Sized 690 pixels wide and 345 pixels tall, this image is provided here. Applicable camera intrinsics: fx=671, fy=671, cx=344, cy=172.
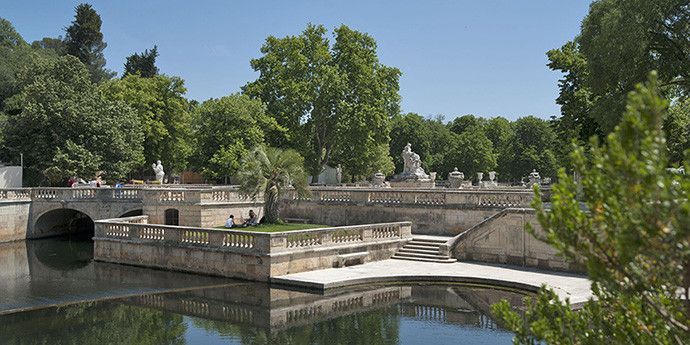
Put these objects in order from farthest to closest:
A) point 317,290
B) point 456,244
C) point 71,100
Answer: point 71,100 → point 456,244 → point 317,290

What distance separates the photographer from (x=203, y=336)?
603 inches

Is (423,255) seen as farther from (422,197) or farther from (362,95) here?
(362,95)

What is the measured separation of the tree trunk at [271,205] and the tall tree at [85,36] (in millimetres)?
48887

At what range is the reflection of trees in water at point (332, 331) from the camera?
14.7m

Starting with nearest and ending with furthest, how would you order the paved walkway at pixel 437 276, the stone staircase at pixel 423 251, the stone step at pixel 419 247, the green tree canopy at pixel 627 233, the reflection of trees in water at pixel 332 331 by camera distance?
the green tree canopy at pixel 627 233 < the reflection of trees in water at pixel 332 331 < the paved walkway at pixel 437 276 < the stone staircase at pixel 423 251 < the stone step at pixel 419 247

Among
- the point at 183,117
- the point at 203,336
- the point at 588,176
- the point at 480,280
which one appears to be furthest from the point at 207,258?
the point at 183,117

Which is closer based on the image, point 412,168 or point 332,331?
point 332,331

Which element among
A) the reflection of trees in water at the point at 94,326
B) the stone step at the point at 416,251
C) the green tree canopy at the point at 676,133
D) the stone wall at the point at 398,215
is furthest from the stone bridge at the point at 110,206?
the green tree canopy at the point at 676,133

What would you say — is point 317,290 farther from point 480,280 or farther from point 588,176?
point 588,176

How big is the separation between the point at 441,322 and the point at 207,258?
366 inches

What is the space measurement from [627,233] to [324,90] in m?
41.6

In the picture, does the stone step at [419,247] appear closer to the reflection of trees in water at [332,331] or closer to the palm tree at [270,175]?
the palm tree at [270,175]

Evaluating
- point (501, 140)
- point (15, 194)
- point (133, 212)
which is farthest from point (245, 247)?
point (501, 140)

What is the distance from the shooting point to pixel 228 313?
1738 centimetres
